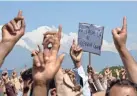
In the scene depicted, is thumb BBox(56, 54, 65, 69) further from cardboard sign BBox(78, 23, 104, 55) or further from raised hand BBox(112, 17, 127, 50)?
cardboard sign BBox(78, 23, 104, 55)

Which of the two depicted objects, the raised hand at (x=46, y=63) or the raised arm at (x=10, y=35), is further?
the raised arm at (x=10, y=35)

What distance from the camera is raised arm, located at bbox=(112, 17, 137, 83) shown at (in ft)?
13.7

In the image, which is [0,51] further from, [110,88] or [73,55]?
[73,55]

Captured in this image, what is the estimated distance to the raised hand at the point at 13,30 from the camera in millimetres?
3889

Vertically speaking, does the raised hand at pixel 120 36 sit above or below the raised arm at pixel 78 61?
above

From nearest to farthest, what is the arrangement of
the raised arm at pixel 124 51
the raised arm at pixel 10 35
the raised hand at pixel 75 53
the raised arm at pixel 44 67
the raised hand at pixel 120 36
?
1. the raised arm at pixel 44 67
2. the raised arm at pixel 10 35
3. the raised arm at pixel 124 51
4. the raised hand at pixel 120 36
5. the raised hand at pixel 75 53

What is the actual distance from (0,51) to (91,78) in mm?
4335

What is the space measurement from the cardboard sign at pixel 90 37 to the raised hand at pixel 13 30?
7065mm

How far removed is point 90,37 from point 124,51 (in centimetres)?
708

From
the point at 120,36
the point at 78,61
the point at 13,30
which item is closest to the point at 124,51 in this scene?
the point at 120,36

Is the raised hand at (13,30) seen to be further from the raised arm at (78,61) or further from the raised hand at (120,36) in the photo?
the raised arm at (78,61)

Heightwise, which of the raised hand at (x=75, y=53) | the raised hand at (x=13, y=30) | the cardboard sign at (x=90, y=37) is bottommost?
the cardboard sign at (x=90, y=37)

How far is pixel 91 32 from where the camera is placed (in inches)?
453

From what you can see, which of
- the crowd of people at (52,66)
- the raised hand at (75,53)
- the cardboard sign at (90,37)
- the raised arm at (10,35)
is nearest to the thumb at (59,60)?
the crowd of people at (52,66)
